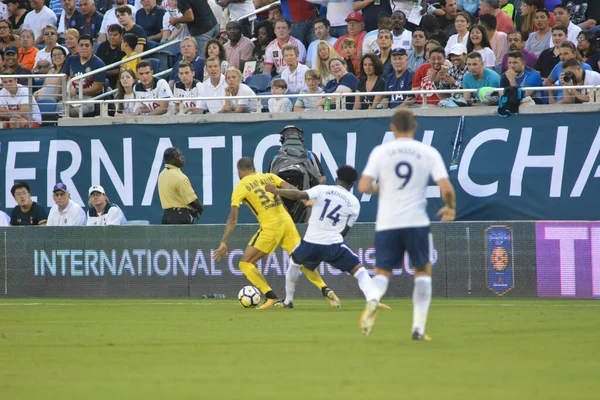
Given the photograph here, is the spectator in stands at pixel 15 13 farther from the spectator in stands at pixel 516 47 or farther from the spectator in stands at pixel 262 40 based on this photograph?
the spectator in stands at pixel 516 47

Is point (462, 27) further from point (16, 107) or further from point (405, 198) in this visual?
point (405, 198)

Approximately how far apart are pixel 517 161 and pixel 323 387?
1230 cm

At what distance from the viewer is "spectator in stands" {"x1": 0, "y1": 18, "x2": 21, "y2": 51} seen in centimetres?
2477

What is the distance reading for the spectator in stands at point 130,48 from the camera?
23000 millimetres

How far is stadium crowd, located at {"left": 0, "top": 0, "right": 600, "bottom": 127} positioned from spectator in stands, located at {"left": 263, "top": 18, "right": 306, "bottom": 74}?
0.03 metres

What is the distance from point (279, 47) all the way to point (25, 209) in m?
6.05

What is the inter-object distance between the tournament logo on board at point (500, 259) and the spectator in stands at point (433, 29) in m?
4.88

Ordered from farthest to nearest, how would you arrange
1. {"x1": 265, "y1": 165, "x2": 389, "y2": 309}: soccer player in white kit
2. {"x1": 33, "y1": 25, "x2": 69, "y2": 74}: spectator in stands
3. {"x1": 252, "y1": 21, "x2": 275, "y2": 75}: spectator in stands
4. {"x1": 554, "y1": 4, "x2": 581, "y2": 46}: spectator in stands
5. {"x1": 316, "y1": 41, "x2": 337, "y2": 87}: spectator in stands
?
{"x1": 33, "y1": 25, "x2": 69, "y2": 74}: spectator in stands < {"x1": 252, "y1": 21, "x2": 275, "y2": 75}: spectator in stands < {"x1": 316, "y1": 41, "x2": 337, "y2": 87}: spectator in stands < {"x1": 554, "y1": 4, "x2": 581, "y2": 46}: spectator in stands < {"x1": 265, "y1": 165, "x2": 389, "y2": 309}: soccer player in white kit

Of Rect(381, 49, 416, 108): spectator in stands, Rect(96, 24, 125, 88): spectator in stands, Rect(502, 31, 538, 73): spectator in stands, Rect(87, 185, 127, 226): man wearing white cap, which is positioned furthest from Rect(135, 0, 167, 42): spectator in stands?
Rect(502, 31, 538, 73): spectator in stands

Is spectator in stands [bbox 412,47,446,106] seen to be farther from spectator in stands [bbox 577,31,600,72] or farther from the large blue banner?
spectator in stands [bbox 577,31,600,72]

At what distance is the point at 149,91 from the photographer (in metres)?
21.5

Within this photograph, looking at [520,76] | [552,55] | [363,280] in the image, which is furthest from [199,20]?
[363,280]

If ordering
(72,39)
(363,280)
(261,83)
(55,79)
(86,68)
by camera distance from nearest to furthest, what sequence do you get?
1. (363,280)
2. (261,83)
3. (86,68)
4. (55,79)
5. (72,39)

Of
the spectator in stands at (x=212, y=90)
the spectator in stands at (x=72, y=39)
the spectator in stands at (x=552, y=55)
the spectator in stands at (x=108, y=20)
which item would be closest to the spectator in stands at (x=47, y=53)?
the spectator in stands at (x=72, y=39)
